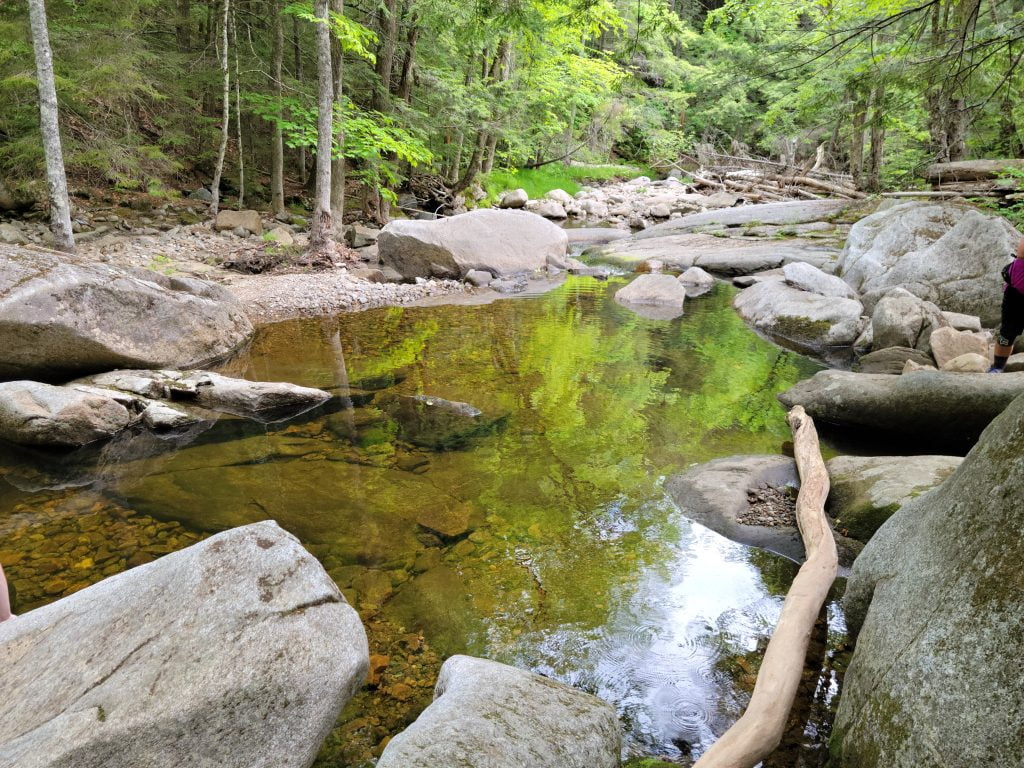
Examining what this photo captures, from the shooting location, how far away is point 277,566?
8.77 feet

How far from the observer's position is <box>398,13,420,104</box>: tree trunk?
1559 cm

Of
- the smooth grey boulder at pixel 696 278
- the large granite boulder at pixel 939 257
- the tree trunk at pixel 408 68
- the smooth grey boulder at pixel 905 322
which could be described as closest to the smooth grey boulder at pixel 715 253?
the smooth grey boulder at pixel 696 278

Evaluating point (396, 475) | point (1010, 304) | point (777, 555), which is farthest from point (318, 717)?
point (1010, 304)

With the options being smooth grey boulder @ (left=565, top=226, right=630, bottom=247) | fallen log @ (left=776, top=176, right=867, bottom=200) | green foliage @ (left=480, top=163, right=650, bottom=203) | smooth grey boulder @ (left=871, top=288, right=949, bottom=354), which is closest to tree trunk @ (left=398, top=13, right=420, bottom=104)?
green foliage @ (left=480, top=163, right=650, bottom=203)

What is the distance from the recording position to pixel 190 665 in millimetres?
2246

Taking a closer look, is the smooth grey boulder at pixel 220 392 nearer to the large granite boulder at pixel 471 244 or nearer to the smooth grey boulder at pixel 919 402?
the smooth grey boulder at pixel 919 402

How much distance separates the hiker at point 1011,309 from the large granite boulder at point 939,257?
2580mm

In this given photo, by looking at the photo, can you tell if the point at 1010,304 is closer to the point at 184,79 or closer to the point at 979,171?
the point at 979,171

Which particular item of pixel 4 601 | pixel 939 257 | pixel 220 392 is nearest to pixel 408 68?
pixel 220 392

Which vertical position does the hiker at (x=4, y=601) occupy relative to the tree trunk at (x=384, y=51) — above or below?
below

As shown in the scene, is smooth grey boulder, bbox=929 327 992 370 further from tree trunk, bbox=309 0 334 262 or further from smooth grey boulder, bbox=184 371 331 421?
tree trunk, bbox=309 0 334 262

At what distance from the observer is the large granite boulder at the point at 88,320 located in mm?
5961

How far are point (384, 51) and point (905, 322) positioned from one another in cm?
1301

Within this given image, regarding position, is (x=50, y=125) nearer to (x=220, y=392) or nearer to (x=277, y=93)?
(x=220, y=392)
